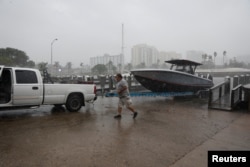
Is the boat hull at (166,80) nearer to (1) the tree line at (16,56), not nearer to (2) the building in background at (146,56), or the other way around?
(1) the tree line at (16,56)

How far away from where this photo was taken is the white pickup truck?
7.06 metres

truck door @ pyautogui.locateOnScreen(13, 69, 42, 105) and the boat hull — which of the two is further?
the boat hull

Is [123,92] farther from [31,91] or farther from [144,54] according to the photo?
[144,54]

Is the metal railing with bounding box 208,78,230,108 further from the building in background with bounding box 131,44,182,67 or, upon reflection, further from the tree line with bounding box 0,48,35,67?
the building in background with bounding box 131,44,182,67

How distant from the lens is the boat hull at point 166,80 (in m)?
12.0

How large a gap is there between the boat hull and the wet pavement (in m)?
4.13

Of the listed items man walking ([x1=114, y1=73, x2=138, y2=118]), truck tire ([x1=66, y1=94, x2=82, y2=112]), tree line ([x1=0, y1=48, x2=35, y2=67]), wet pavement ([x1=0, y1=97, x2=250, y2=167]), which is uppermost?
tree line ([x1=0, y1=48, x2=35, y2=67])

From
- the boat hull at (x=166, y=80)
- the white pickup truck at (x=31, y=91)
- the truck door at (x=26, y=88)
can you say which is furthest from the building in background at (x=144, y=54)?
the truck door at (x=26, y=88)

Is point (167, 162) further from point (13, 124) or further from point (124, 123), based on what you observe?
point (13, 124)

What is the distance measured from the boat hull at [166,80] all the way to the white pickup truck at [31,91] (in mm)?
4641

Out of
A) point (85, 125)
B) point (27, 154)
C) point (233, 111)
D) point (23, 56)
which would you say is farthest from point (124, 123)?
point (23, 56)

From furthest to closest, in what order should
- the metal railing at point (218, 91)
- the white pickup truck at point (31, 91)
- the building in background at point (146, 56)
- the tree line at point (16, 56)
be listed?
the building in background at point (146, 56) < the tree line at point (16, 56) < the metal railing at point (218, 91) < the white pickup truck at point (31, 91)

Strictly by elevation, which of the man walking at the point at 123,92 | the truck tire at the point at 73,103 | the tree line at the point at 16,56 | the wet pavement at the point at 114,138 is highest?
the tree line at the point at 16,56

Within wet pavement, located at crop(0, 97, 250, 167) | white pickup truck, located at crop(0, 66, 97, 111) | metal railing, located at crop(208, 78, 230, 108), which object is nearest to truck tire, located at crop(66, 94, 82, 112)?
white pickup truck, located at crop(0, 66, 97, 111)
